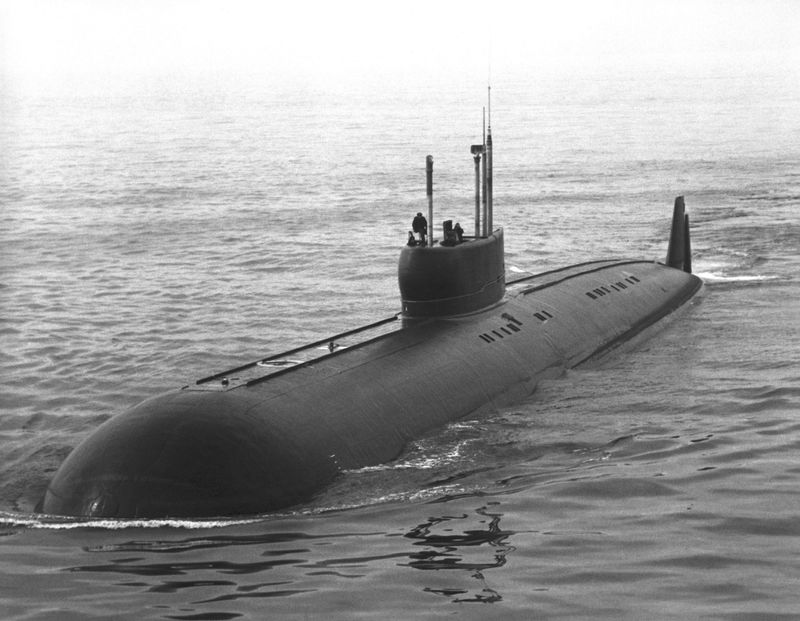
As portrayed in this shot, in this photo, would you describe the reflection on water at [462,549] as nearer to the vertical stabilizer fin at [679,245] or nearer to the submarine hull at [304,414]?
the submarine hull at [304,414]

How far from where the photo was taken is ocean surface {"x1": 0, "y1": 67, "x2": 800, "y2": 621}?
45.3ft

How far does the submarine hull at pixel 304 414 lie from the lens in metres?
15.1

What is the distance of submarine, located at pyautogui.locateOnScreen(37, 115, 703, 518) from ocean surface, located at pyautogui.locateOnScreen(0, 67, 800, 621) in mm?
335

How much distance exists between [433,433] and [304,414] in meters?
2.59

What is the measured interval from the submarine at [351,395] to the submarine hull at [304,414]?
0.02 metres

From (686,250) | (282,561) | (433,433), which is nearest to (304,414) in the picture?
(433,433)

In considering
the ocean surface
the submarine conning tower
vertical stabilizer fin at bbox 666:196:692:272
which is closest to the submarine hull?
the submarine conning tower

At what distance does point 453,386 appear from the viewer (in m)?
20.0

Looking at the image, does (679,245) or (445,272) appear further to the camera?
(679,245)

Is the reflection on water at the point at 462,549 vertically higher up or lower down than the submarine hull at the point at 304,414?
lower down

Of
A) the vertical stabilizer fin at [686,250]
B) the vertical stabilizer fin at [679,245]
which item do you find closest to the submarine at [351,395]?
the vertical stabilizer fin at [679,245]

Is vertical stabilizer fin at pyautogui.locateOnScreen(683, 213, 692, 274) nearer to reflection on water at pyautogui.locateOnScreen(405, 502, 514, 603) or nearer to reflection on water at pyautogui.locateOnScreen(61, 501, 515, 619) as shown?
reflection on water at pyautogui.locateOnScreen(405, 502, 514, 603)

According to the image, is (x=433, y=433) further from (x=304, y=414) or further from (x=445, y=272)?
(x=445, y=272)

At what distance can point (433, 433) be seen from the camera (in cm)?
1870
